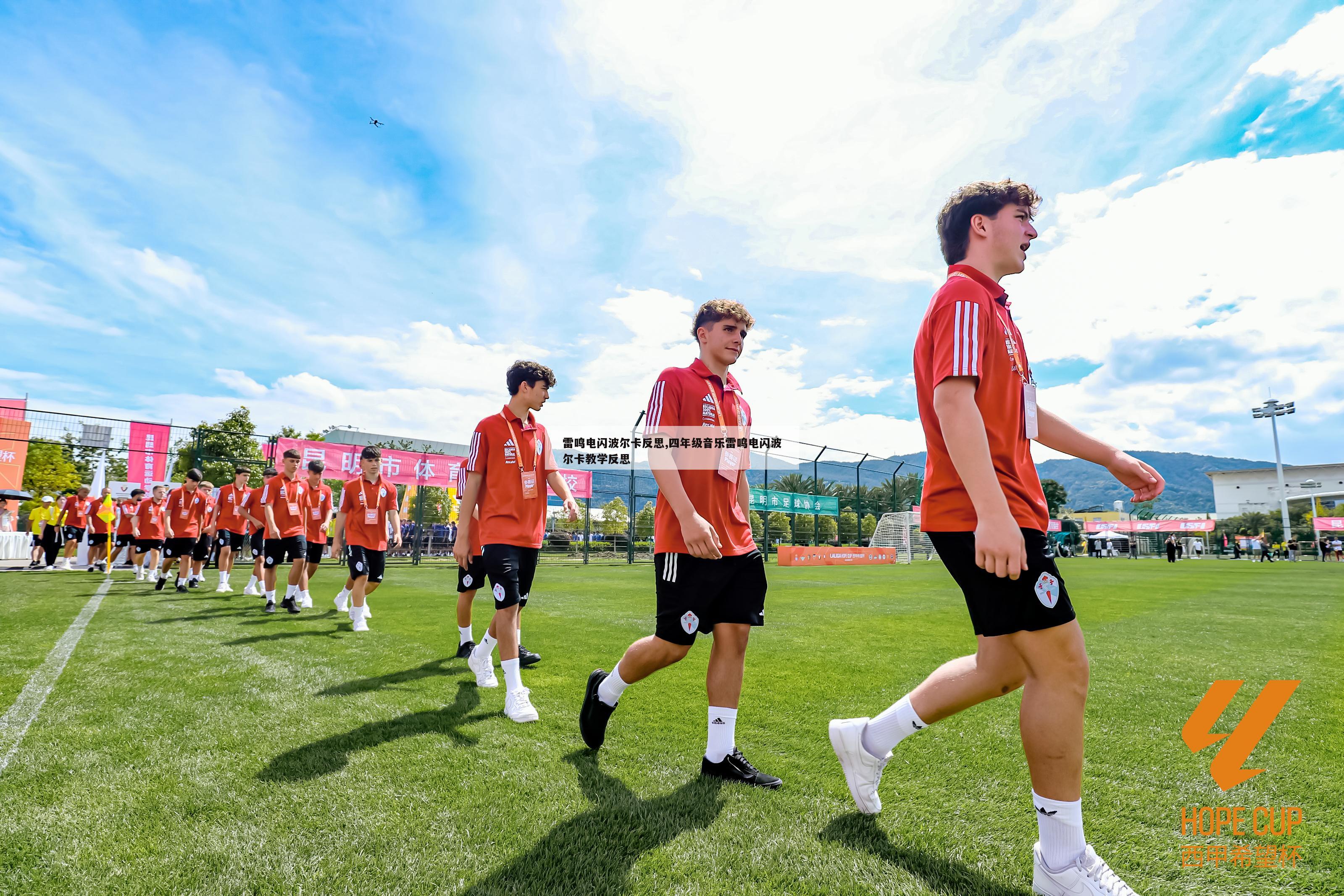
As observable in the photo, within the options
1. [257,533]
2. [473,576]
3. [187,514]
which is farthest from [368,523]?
[187,514]

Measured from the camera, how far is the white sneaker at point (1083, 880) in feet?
5.65

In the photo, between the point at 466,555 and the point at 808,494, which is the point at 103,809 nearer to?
the point at 466,555

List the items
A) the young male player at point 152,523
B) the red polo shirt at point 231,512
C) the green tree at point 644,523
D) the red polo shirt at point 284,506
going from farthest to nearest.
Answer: the green tree at point 644,523, the young male player at point 152,523, the red polo shirt at point 231,512, the red polo shirt at point 284,506

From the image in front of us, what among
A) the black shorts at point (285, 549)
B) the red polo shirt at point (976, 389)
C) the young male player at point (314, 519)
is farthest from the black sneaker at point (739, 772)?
the black shorts at point (285, 549)

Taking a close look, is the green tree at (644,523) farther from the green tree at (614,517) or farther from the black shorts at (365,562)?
the black shorts at (365,562)

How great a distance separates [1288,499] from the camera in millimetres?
80750

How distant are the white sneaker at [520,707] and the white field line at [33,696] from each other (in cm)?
207

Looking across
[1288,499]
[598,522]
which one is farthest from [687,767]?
[1288,499]

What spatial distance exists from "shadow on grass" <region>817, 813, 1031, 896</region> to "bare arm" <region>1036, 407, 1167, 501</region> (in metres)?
1.32

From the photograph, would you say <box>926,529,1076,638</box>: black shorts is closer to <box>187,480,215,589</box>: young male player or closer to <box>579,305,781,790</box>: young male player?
<box>579,305,781,790</box>: young male player

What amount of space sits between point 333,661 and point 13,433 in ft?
63.6

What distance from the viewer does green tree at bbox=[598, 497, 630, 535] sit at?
33.6 m

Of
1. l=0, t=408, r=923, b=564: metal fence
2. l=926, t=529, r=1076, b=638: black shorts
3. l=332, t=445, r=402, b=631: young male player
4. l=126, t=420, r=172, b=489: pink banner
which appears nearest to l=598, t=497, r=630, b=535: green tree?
l=0, t=408, r=923, b=564: metal fence

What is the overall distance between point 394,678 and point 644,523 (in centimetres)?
2103
